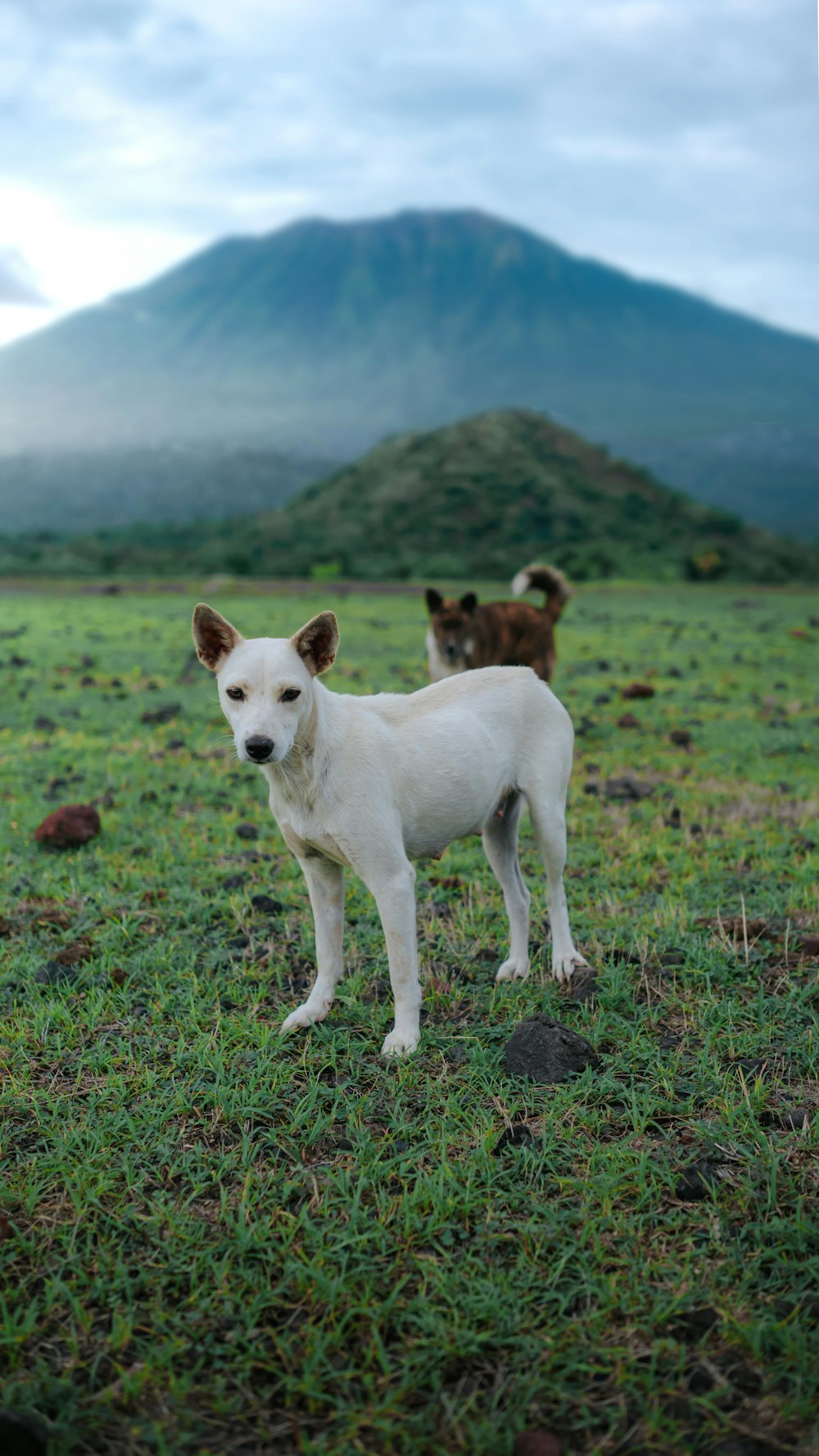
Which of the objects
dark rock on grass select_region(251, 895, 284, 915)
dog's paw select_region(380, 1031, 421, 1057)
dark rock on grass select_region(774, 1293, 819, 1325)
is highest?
dark rock on grass select_region(251, 895, 284, 915)

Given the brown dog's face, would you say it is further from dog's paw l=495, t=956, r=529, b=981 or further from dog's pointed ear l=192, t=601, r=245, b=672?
dog's pointed ear l=192, t=601, r=245, b=672

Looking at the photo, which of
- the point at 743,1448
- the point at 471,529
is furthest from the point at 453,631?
the point at 471,529

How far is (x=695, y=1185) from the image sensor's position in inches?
140

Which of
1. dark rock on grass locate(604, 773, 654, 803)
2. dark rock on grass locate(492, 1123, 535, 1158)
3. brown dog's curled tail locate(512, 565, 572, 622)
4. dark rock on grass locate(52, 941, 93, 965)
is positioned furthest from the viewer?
brown dog's curled tail locate(512, 565, 572, 622)

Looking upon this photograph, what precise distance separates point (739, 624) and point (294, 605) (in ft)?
47.6

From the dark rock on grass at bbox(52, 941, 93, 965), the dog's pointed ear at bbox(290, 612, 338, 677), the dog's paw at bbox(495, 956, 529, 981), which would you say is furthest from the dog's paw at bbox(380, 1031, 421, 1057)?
the dark rock on grass at bbox(52, 941, 93, 965)

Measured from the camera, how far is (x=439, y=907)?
6.44 meters

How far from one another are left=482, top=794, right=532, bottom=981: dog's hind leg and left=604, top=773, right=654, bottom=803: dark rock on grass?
372 centimetres

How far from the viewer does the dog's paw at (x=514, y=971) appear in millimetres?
5296

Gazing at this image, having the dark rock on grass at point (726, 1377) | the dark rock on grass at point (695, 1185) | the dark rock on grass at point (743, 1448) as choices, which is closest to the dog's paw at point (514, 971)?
the dark rock on grass at point (695, 1185)

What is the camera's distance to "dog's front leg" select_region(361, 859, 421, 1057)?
451cm

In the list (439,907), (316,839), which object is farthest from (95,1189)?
(439,907)

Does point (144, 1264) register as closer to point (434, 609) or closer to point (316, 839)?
point (316, 839)

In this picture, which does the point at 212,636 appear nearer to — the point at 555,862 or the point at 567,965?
the point at 555,862
